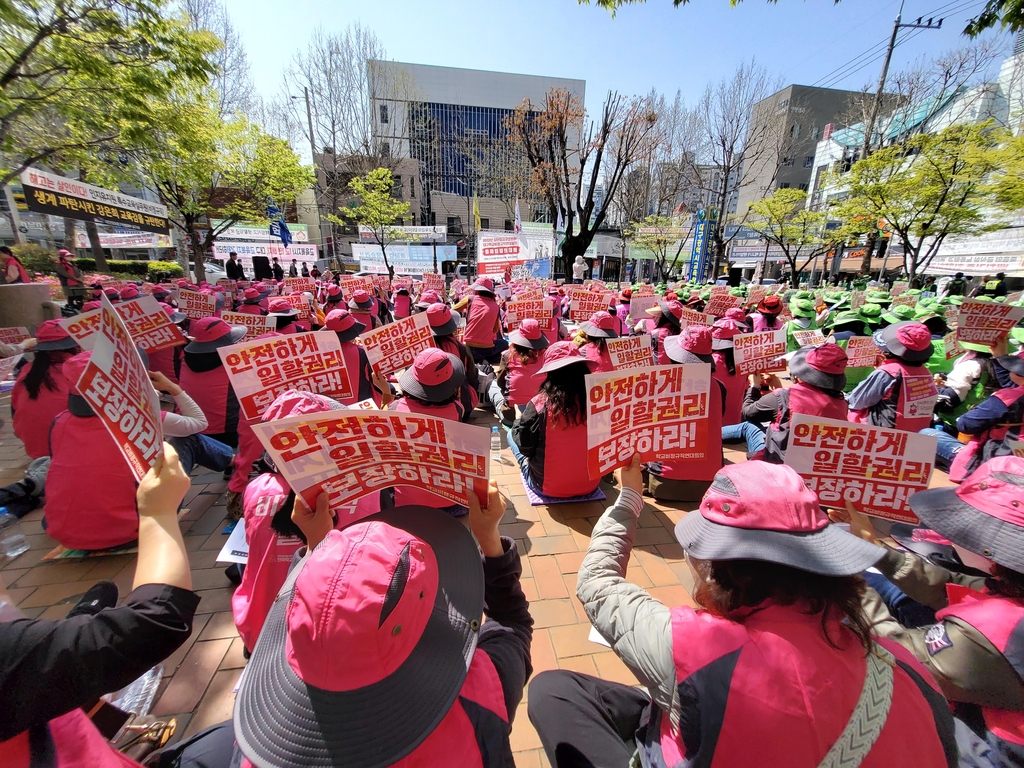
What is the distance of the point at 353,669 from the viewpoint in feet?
2.76

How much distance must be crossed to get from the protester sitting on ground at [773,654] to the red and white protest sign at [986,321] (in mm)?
5204

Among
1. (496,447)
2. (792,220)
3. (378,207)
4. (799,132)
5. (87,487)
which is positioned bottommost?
(496,447)

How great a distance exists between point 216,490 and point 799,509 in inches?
185

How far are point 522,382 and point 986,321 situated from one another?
486 centimetres

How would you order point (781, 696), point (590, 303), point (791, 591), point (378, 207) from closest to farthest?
1. point (781, 696)
2. point (791, 591)
3. point (590, 303)
4. point (378, 207)

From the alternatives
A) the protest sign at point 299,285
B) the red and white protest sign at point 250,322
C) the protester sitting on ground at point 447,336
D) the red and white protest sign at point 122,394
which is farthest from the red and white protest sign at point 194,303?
the red and white protest sign at point 122,394

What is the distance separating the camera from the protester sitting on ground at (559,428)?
131 inches

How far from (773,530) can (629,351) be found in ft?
11.6

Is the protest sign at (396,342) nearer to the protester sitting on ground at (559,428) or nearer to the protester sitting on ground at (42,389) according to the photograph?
the protester sitting on ground at (559,428)

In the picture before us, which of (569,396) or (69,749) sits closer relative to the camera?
(69,749)

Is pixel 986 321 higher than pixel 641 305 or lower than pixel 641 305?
higher

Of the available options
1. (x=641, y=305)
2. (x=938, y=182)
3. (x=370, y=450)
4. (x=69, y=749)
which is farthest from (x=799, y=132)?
(x=69, y=749)

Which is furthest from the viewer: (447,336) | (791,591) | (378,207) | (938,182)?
(378,207)

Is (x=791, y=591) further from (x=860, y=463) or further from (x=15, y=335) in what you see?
(x=15, y=335)
